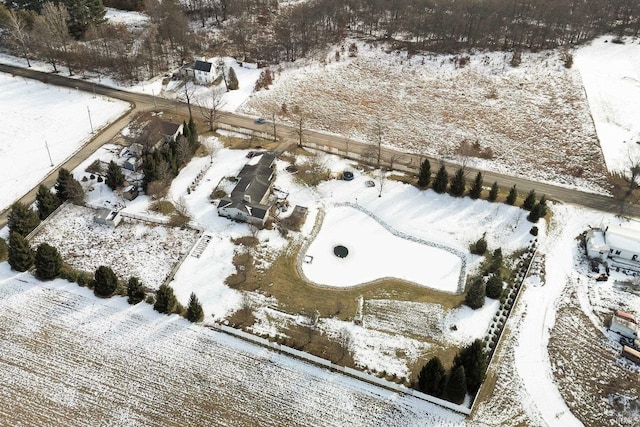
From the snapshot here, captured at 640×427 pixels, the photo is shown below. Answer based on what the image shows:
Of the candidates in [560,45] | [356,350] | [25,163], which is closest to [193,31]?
[25,163]

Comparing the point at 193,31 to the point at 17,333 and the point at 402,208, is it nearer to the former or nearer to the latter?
the point at 402,208

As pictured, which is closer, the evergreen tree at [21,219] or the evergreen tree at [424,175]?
the evergreen tree at [21,219]

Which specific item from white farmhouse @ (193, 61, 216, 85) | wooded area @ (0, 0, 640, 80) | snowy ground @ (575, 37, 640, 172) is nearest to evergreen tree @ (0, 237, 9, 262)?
wooded area @ (0, 0, 640, 80)

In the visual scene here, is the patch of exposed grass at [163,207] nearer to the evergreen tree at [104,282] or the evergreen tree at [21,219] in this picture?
the evergreen tree at [104,282]

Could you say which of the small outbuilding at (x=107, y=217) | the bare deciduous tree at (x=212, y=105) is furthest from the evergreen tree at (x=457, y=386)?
the bare deciduous tree at (x=212, y=105)

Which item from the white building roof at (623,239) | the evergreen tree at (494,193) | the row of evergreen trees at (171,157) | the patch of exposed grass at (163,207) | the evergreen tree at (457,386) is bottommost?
the evergreen tree at (457,386)
